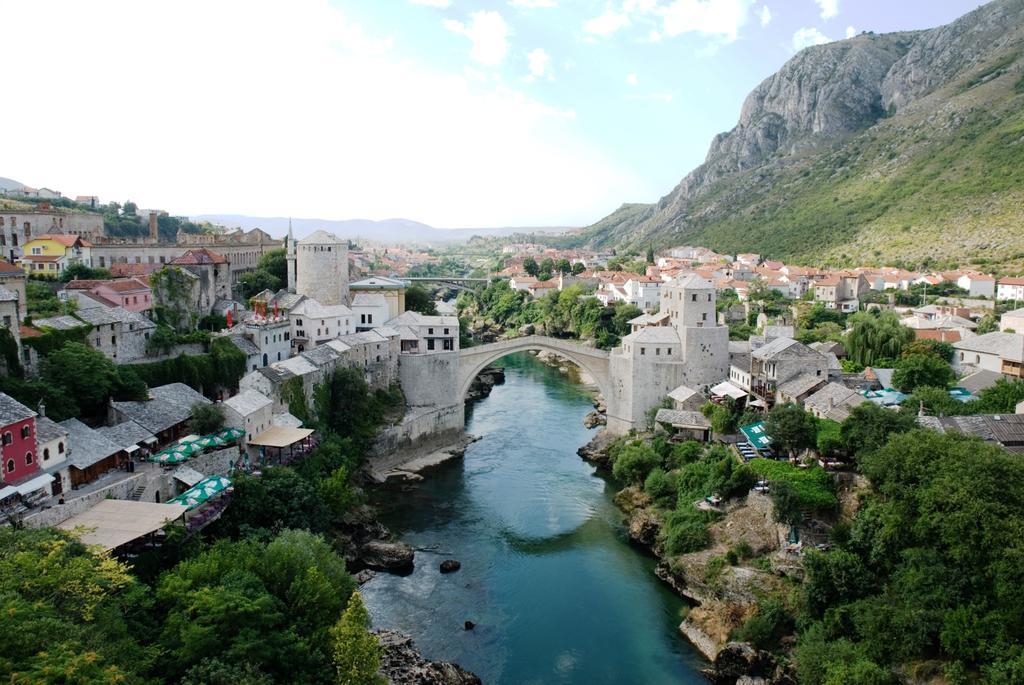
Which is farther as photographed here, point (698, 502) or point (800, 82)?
point (800, 82)

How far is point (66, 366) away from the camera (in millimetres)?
20297

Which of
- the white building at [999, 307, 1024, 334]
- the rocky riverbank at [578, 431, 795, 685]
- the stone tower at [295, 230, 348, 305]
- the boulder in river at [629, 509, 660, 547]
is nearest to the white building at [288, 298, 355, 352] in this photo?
the stone tower at [295, 230, 348, 305]

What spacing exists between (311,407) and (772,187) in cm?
6552

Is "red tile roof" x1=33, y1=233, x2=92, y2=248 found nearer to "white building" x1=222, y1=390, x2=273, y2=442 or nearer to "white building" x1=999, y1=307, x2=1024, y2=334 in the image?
"white building" x1=222, y1=390, x2=273, y2=442

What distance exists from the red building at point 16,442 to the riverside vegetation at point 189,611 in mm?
2776

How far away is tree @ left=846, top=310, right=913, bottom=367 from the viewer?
30.2m

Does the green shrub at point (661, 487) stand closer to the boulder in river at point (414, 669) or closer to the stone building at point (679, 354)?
the stone building at point (679, 354)

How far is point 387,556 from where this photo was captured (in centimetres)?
2100

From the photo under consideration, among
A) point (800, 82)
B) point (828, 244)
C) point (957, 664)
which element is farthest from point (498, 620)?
point (800, 82)

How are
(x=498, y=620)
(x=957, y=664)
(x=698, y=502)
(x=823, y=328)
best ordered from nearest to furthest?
(x=957, y=664) → (x=498, y=620) → (x=698, y=502) → (x=823, y=328)

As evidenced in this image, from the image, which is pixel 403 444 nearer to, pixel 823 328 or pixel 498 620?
pixel 498 620

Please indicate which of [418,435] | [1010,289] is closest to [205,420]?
[418,435]

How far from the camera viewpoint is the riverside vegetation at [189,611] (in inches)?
421

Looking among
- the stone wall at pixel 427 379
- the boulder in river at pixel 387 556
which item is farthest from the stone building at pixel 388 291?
the boulder in river at pixel 387 556
